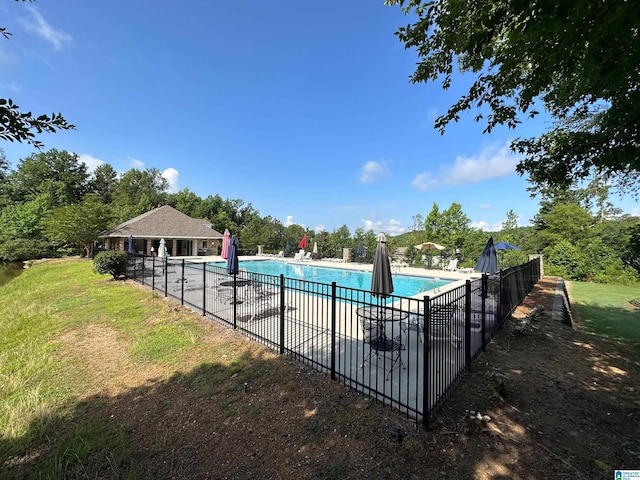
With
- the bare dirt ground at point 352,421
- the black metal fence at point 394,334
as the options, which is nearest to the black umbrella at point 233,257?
the black metal fence at point 394,334

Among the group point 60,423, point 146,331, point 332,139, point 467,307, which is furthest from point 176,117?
point 467,307

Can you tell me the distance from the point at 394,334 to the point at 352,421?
2.89 meters

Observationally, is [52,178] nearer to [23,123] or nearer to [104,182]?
[104,182]

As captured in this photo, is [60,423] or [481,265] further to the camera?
[481,265]

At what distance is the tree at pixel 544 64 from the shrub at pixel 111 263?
13939mm

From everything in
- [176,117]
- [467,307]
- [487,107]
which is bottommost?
[467,307]

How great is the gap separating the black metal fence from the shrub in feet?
20.5

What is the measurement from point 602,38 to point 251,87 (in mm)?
15830

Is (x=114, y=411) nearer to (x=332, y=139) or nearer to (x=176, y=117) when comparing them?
(x=176, y=117)

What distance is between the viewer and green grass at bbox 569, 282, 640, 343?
23.2ft

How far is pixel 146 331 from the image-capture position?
614 cm

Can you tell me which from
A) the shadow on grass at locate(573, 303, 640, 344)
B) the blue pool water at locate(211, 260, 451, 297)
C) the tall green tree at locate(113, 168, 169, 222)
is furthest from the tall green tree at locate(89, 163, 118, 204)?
the shadow on grass at locate(573, 303, 640, 344)

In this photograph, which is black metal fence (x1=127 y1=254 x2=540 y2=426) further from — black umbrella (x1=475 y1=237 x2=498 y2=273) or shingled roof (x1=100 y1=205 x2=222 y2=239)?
shingled roof (x1=100 y1=205 x2=222 y2=239)

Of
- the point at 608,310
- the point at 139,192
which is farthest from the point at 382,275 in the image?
the point at 139,192
